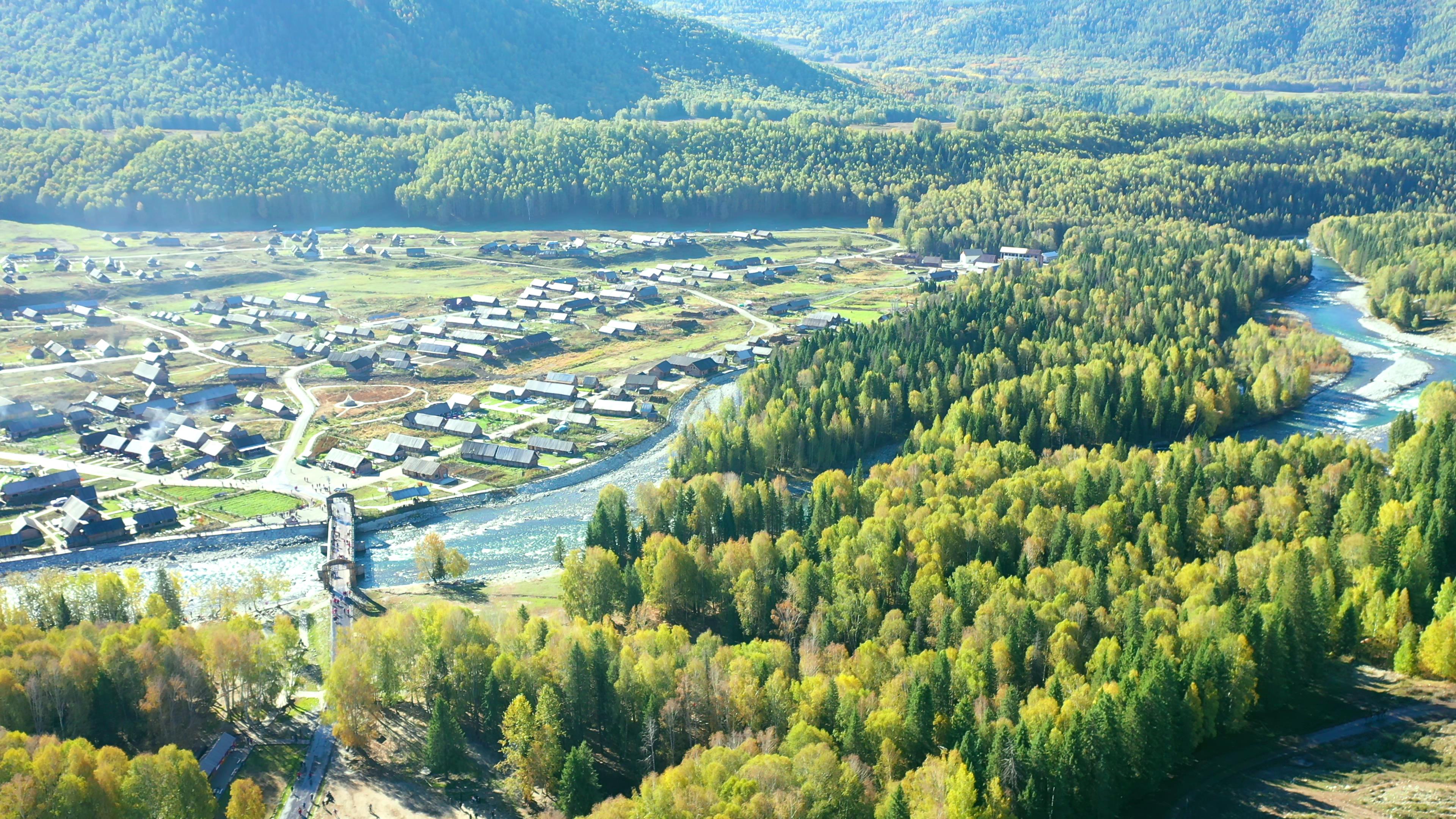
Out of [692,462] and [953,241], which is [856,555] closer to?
[692,462]

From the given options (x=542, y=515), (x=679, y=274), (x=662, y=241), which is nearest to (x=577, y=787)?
(x=542, y=515)

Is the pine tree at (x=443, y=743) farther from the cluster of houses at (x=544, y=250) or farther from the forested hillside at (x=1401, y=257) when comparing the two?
the cluster of houses at (x=544, y=250)

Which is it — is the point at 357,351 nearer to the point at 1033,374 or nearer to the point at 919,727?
the point at 1033,374

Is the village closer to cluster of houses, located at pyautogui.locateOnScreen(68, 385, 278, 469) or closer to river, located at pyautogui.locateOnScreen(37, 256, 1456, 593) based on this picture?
cluster of houses, located at pyautogui.locateOnScreen(68, 385, 278, 469)

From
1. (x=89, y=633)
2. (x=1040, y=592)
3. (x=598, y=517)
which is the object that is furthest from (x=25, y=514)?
(x=1040, y=592)

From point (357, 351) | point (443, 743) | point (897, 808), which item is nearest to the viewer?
point (897, 808)

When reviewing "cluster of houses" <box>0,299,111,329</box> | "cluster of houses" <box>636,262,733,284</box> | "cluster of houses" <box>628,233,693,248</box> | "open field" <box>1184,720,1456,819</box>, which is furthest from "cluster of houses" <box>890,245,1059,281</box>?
"open field" <box>1184,720,1456,819</box>
